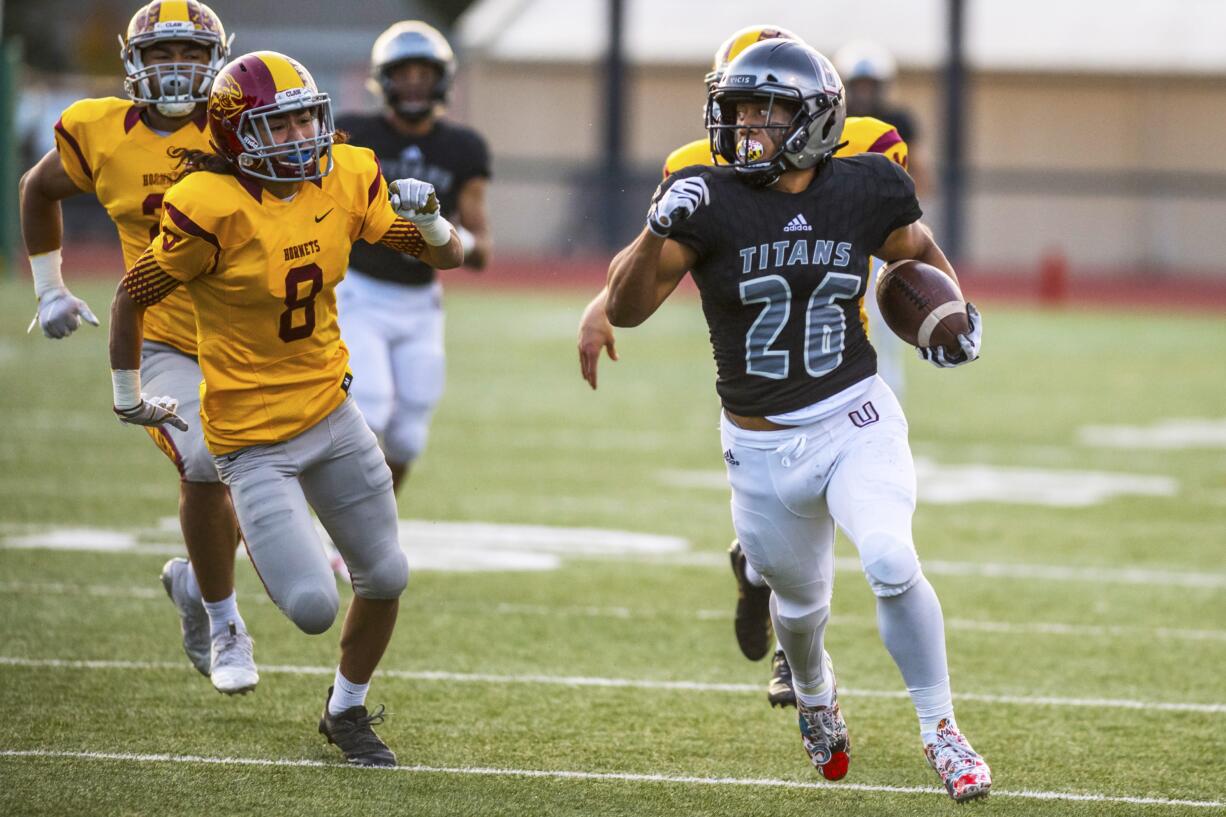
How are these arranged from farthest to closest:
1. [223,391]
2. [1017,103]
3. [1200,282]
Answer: [1017,103] → [1200,282] → [223,391]

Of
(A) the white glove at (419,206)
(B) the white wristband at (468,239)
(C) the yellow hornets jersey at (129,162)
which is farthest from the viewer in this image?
(B) the white wristband at (468,239)

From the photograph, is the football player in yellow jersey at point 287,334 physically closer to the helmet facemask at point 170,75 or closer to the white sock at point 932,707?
the helmet facemask at point 170,75

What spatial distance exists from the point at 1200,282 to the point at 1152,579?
67.4ft

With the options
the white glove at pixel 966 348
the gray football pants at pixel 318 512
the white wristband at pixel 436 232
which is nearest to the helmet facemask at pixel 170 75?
the white wristband at pixel 436 232

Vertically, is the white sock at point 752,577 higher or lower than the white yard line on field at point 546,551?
higher

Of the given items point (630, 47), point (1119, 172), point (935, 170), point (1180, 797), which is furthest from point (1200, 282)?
point (1180, 797)

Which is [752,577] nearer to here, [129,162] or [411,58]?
[129,162]

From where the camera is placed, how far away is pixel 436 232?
15.3ft

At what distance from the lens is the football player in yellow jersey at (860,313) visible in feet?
15.0

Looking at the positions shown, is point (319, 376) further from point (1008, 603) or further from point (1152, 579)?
point (1152, 579)

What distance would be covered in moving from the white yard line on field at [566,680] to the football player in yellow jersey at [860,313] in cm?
22

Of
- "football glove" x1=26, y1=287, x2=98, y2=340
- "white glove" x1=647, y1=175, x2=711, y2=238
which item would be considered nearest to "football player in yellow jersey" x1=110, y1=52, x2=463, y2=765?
"football glove" x1=26, y1=287, x2=98, y2=340

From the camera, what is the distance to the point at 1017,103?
29.1 m

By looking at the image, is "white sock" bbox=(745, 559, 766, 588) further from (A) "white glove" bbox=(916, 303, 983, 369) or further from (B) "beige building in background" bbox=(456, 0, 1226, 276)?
(B) "beige building in background" bbox=(456, 0, 1226, 276)
